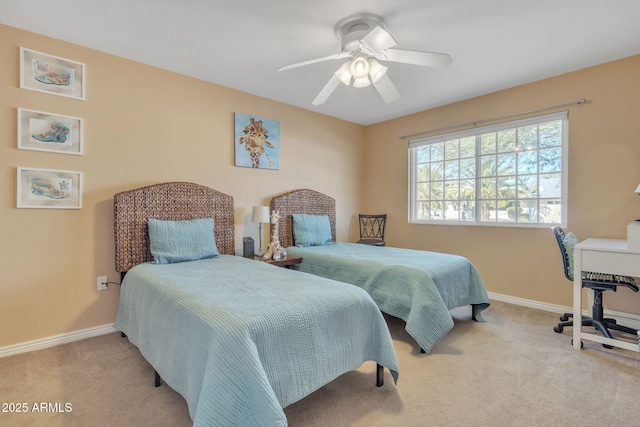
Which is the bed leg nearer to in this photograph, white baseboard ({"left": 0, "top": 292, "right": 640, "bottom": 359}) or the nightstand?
the nightstand

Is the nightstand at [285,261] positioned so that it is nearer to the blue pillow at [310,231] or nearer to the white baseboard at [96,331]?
the blue pillow at [310,231]

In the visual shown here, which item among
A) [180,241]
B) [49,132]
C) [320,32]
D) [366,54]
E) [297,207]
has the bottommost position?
[180,241]

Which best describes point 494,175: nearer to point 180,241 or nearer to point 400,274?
point 400,274

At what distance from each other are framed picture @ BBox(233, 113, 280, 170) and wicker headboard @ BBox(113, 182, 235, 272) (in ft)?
1.83

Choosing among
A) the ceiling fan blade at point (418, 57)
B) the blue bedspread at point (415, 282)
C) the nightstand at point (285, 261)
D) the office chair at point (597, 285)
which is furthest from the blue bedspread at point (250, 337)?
the office chair at point (597, 285)

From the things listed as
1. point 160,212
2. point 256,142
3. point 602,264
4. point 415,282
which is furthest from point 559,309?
point 160,212

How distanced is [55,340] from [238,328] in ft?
7.15

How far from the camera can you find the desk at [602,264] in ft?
6.86

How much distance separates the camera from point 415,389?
71.3 inches

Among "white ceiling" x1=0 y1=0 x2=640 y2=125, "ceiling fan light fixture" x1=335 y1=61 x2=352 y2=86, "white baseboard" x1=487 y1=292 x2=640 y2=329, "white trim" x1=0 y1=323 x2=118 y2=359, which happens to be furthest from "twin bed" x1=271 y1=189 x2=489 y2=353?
"white trim" x1=0 y1=323 x2=118 y2=359

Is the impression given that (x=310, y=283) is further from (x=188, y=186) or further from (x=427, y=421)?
(x=188, y=186)

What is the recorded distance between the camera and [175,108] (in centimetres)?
303

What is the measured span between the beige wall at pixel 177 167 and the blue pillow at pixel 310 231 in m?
0.48

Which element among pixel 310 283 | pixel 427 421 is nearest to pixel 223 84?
pixel 310 283
